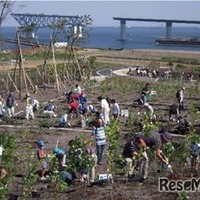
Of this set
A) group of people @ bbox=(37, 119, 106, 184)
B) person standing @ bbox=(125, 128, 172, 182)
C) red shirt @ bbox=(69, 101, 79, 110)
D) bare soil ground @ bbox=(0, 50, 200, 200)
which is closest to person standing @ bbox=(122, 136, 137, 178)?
person standing @ bbox=(125, 128, 172, 182)

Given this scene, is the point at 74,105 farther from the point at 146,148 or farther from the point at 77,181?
the point at 146,148

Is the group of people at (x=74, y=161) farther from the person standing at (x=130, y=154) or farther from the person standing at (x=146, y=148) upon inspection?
the person standing at (x=146, y=148)

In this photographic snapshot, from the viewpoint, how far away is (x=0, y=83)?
3688 cm

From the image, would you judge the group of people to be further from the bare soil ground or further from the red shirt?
the red shirt

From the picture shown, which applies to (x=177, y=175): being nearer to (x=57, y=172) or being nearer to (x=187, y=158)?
(x=187, y=158)

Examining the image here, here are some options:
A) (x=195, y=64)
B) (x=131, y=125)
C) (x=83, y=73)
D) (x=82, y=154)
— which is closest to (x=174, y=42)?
(x=195, y=64)

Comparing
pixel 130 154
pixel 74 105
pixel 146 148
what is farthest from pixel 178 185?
pixel 74 105

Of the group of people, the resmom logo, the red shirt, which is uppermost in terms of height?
the group of people

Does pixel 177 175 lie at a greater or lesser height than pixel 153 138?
lesser

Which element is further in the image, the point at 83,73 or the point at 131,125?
the point at 83,73

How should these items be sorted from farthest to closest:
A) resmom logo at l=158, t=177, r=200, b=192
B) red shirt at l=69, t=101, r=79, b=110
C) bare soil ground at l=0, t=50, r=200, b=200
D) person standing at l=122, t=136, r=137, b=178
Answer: red shirt at l=69, t=101, r=79, b=110 < person standing at l=122, t=136, r=137, b=178 < resmom logo at l=158, t=177, r=200, b=192 < bare soil ground at l=0, t=50, r=200, b=200

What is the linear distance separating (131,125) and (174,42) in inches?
5448

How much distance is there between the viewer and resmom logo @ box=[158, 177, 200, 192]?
12.8 meters

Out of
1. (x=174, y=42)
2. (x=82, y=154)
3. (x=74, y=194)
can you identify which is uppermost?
(x=82, y=154)
